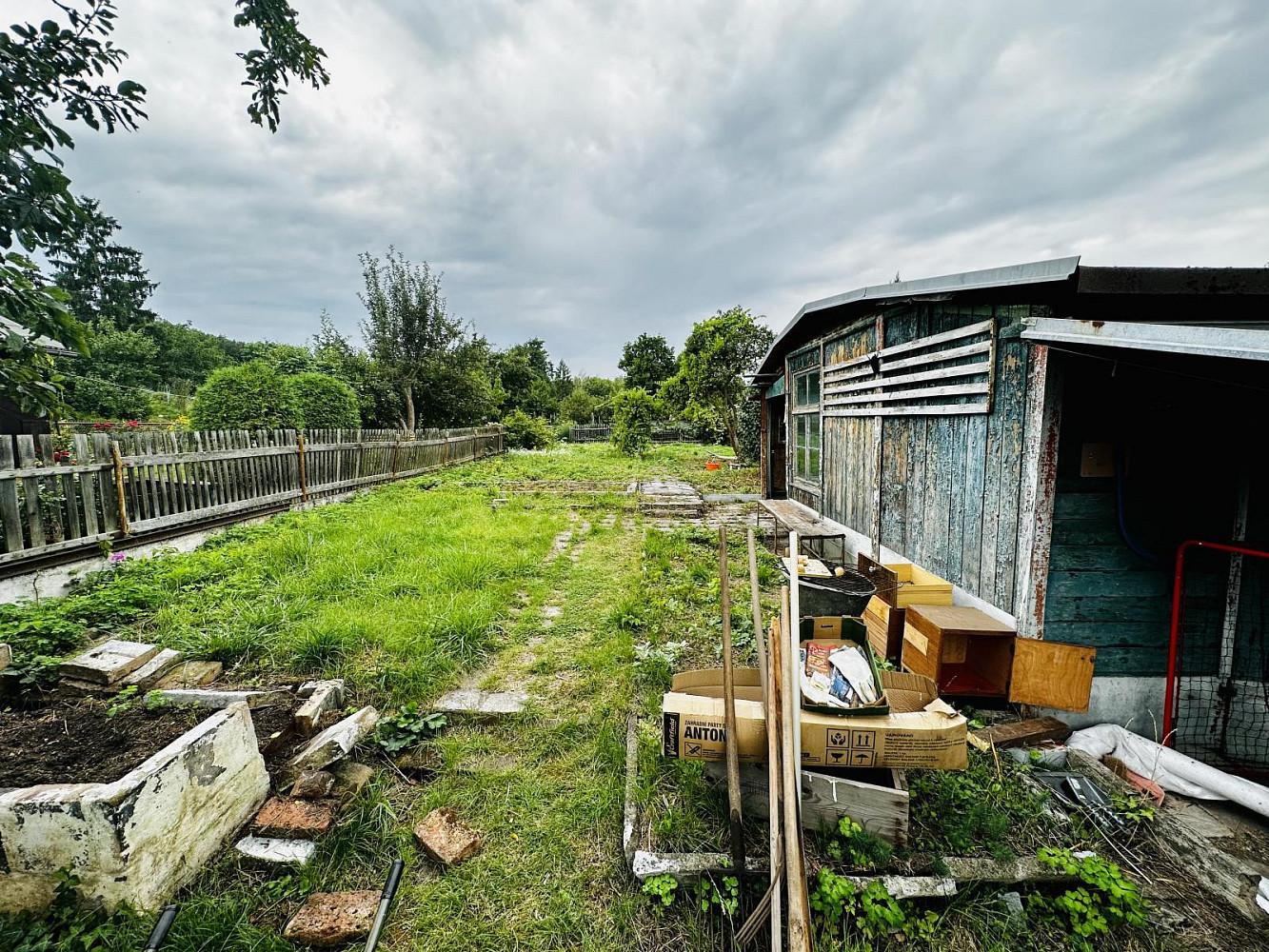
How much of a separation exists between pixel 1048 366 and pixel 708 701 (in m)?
2.57

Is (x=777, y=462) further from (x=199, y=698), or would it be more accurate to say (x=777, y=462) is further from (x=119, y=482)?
(x=119, y=482)

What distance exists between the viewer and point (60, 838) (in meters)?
1.53

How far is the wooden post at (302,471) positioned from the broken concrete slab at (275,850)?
24.4ft

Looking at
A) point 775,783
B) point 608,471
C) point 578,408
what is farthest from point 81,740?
point 578,408

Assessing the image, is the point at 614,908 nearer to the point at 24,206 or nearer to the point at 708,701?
the point at 708,701

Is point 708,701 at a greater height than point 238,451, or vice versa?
point 238,451

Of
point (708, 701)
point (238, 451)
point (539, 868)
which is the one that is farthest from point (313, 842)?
point (238, 451)

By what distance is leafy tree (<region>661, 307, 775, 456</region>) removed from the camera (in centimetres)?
1639

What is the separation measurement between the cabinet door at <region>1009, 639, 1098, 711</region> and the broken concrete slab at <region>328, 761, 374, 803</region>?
3580mm

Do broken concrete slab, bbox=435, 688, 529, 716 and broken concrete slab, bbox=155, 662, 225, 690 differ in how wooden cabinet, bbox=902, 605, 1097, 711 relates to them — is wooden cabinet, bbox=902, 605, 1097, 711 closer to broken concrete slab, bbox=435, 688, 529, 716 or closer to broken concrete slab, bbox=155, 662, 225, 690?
broken concrete slab, bbox=435, 688, 529, 716

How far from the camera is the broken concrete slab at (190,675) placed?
2791 millimetres

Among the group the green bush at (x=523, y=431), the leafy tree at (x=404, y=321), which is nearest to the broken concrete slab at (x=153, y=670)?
the leafy tree at (x=404, y=321)

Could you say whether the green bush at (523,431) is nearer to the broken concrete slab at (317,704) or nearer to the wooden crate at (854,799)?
the broken concrete slab at (317,704)

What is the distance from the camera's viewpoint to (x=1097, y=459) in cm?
266
